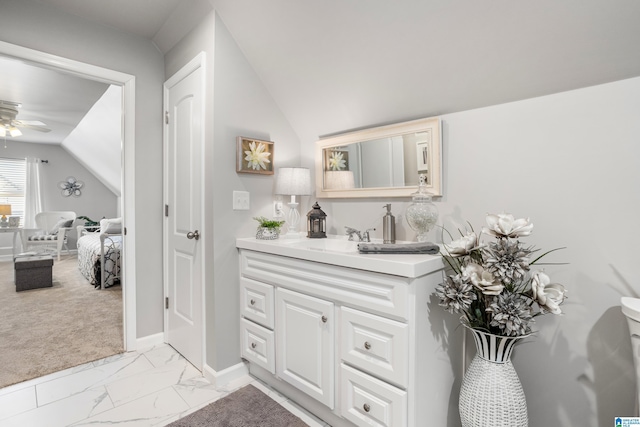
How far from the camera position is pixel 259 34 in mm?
1972

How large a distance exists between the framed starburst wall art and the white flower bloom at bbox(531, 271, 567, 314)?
1658mm

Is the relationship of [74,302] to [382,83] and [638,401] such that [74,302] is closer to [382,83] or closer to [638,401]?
[382,83]

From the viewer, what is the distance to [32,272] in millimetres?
4250

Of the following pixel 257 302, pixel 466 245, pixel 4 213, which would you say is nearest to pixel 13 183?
pixel 4 213

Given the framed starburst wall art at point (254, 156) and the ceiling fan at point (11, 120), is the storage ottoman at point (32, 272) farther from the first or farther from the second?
the framed starburst wall art at point (254, 156)

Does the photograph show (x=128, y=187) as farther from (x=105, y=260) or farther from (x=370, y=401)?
(x=105, y=260)

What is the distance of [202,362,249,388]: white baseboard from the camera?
6.57 feet

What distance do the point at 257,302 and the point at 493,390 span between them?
1.29 meters

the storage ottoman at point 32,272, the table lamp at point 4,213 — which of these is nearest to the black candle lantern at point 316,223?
the storage ottoman at point 32,272

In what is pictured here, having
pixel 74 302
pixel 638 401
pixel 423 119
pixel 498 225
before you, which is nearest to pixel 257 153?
pixel 423 119

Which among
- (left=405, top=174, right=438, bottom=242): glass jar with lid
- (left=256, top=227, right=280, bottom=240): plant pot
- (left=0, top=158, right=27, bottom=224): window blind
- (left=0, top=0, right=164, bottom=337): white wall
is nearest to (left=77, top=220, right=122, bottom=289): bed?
(left=0, top=0, right=164, bottom=337): white wall

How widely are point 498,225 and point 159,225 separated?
2450mm

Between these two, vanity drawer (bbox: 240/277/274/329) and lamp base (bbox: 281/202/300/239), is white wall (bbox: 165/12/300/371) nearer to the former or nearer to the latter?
vanity drawer (bbox: 240/277/274/329)

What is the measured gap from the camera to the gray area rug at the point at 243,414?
1.65m
